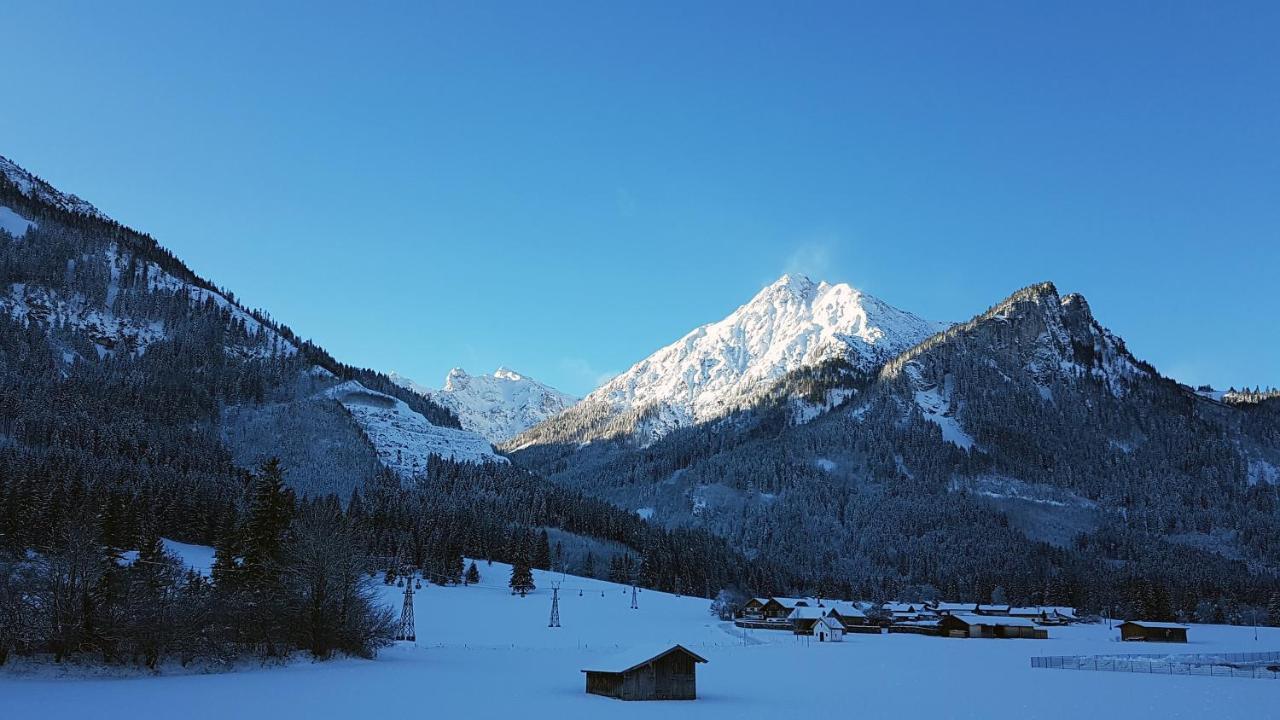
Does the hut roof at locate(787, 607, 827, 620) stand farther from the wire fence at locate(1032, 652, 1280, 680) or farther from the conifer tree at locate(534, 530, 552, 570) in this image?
the conifer tree at locate(534, 530, 552, 570)

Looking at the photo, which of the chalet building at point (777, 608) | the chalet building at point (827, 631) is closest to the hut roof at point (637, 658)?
the chalet building at point (827, 631)

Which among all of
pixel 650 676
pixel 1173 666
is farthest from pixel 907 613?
pixel 650 676

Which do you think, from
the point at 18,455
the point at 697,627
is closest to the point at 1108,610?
the point at 697,627

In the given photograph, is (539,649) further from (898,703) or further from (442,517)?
(442,517)

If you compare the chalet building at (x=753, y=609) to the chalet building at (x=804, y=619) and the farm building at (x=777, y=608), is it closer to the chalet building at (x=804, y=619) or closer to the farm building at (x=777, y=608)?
the farm building at (x=777, y=608)

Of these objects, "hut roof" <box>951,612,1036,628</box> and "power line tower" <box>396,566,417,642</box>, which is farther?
"hut roof" <box>951,612,1036,628</box>

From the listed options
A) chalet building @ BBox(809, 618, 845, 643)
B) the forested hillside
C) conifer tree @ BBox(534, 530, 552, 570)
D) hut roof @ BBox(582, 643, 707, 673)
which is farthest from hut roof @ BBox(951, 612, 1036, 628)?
hut roof @ BBox(582, 643, 707, 673)

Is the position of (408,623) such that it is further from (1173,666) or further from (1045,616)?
(1045,616)

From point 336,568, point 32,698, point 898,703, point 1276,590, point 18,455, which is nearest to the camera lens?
point 32,698

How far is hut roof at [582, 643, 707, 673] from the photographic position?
4672 centimetres

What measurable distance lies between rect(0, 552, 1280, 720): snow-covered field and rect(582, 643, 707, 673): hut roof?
78.1 inches

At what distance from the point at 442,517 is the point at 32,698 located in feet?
418

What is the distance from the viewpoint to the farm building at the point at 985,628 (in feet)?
397

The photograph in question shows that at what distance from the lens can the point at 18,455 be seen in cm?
13262
